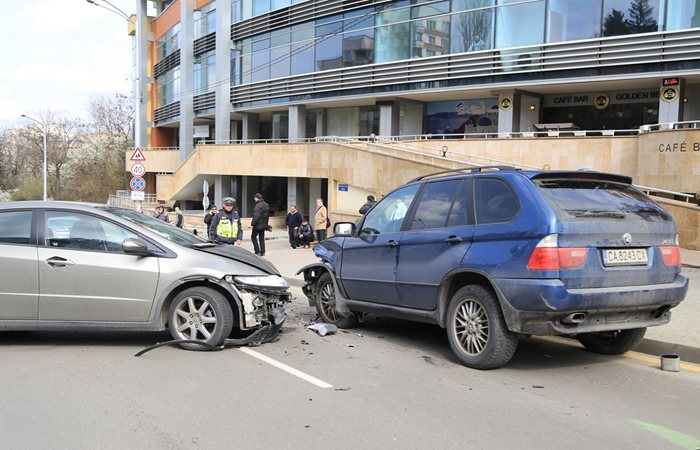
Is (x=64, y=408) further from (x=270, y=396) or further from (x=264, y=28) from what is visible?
(x=264, y=28)

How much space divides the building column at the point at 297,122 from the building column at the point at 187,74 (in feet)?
44.8

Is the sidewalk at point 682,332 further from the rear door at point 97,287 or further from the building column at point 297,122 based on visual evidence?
the building column at point 297,122

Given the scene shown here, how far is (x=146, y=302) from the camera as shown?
6.15 metres

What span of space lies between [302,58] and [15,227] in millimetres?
29919

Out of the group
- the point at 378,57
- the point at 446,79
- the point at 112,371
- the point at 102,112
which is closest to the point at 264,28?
the point at 378,57

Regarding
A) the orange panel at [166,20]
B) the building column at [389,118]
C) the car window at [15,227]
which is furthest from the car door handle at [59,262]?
the orange panel at [166,20]

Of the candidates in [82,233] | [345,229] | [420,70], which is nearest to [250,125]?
[420,70]

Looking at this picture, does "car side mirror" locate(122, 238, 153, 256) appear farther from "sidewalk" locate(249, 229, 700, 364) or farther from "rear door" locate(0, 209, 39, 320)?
"sidewalk" locate(249, 229, 700, 364)

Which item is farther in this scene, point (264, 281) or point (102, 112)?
point (102, 112)

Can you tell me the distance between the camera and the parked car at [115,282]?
6148 mm

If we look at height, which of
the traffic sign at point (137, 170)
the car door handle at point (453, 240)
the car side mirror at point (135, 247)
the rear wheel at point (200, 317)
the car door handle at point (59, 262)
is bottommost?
the rear wheel at point (200, 317)

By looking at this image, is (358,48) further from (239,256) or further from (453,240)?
(453,240)

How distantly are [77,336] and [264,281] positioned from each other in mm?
2464

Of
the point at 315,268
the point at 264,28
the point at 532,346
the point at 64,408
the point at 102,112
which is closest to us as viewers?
the point at 64,408
